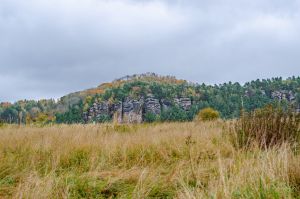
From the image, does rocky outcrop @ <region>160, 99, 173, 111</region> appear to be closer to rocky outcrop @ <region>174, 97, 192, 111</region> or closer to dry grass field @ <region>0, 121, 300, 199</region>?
rocky outcrop @ <region>174, 97, 192, 111</region>

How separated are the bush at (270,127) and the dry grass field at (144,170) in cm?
28

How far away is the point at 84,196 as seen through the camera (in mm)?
3307

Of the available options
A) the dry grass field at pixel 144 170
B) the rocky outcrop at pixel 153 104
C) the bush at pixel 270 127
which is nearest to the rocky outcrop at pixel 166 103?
the rocky outcrop at pixel 153 104

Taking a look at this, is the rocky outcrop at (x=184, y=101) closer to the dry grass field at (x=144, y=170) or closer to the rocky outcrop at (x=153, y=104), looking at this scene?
the rocky outcrop at (x=153, y=104)

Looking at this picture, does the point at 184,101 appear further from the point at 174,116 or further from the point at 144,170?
the point at 144,170

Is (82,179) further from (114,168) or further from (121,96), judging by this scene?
(121,96)

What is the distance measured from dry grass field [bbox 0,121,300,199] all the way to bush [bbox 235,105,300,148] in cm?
28

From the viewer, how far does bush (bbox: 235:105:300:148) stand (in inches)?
221

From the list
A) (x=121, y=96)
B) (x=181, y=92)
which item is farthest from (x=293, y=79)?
(x=121, y=96)

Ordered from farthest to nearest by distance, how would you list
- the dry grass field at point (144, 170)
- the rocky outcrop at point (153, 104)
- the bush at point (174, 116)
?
the rocky outcrop at point (153, 104) → the bush at point (174, 116) → the dry grass field at point (144, 170)

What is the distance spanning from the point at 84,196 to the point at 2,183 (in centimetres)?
98

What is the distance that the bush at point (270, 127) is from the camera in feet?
18.5

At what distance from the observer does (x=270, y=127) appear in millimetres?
5746

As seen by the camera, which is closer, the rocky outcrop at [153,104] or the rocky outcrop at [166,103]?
the rocky outcrop at [153,104]
